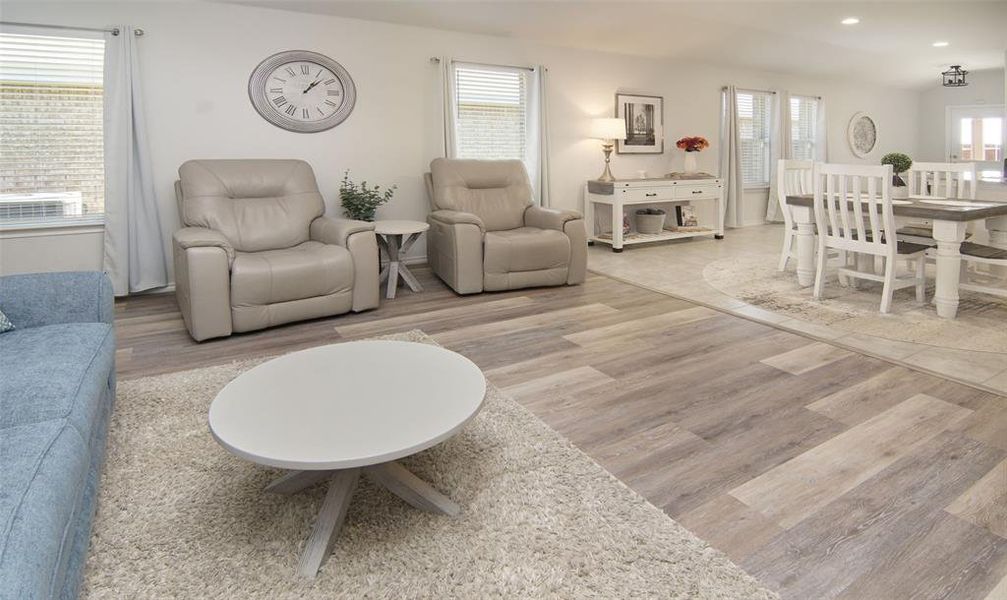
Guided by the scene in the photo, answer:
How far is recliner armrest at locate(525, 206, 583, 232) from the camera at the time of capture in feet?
14.2

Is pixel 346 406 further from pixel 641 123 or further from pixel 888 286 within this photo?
pixel 641 123

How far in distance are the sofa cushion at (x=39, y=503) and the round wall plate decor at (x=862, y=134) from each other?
10020mm

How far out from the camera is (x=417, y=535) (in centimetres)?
145

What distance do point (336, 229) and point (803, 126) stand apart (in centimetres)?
730

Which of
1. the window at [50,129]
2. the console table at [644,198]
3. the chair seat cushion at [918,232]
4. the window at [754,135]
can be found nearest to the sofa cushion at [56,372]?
the window at [50,129]

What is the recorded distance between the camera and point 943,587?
1265 millimetres

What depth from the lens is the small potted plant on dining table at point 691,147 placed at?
20.9 feet

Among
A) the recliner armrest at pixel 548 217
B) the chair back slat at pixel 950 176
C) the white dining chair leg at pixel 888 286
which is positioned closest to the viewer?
the white dining chair leg at pixel 888 286

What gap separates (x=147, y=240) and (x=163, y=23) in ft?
5.13

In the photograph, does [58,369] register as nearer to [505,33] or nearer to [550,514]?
[550,514]

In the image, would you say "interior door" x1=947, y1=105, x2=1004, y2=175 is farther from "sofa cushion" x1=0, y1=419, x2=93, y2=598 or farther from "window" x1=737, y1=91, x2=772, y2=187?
"sofa cushion" x1=0, y1=419, x2=93, y2=598

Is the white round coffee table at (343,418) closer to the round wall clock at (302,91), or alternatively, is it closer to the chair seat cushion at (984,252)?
the chair seat cushion at (984,252)

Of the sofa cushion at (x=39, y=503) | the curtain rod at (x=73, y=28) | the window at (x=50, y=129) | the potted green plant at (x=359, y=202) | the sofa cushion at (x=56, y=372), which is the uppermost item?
the curtain rod at (x=73, y=28)

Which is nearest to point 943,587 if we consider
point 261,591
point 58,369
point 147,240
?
point 261,591
